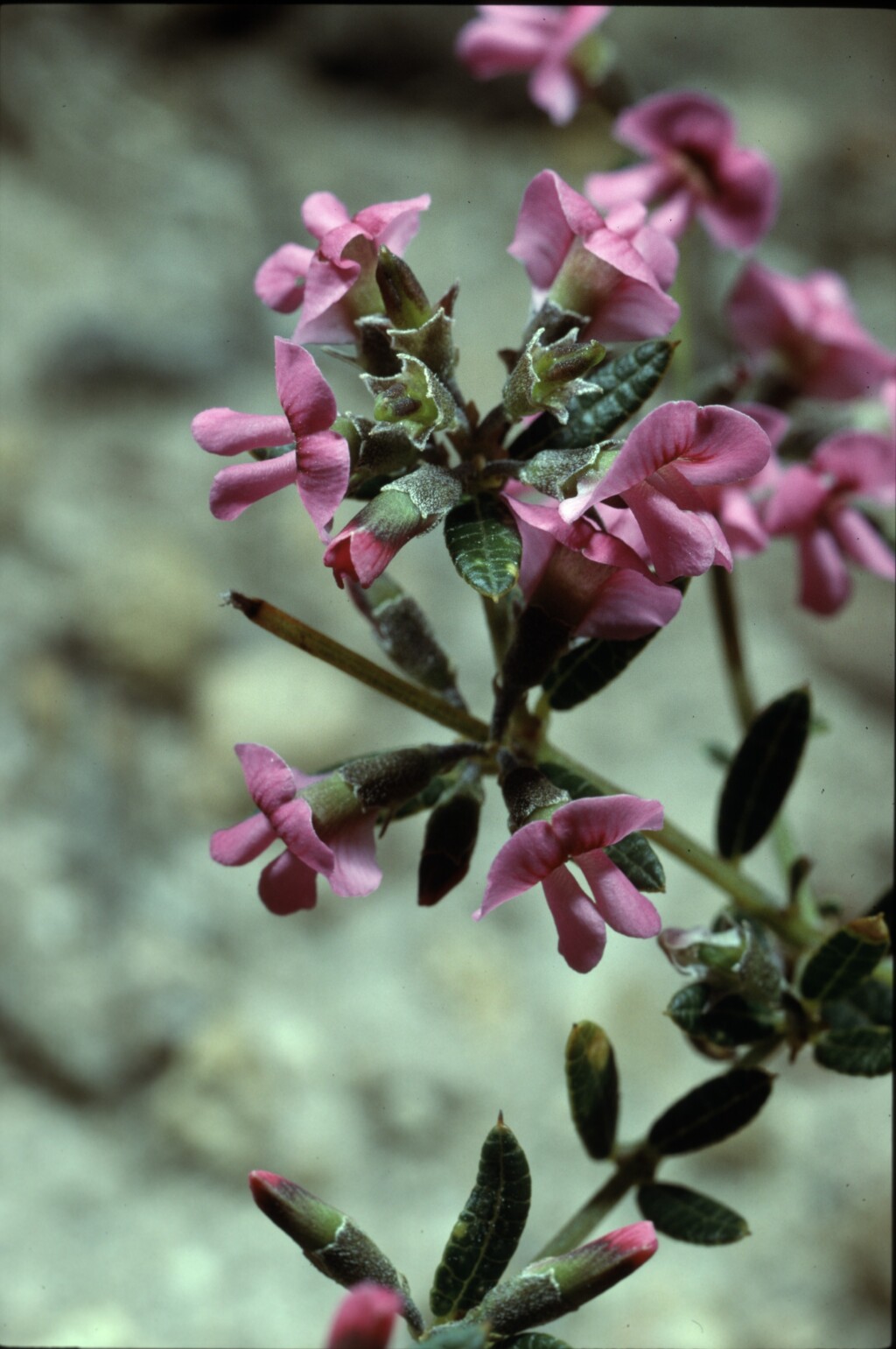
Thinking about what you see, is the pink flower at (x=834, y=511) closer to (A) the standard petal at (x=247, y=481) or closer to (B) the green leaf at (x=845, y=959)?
(B) the green leaf at (x=845, y=959)

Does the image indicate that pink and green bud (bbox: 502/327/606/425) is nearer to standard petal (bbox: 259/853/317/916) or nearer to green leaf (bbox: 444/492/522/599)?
green leaf (bbox: 444/492/522/599)

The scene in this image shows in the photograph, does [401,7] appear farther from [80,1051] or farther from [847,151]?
[80,1051]

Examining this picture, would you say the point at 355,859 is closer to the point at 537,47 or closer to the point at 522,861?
the point at 522,861

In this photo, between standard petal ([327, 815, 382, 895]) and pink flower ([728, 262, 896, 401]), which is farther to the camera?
pink flower ([728, 262, 896, 401])

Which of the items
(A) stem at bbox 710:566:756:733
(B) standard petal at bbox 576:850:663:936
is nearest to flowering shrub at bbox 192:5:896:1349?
(B) standard petal at bbox 576:850:663:936

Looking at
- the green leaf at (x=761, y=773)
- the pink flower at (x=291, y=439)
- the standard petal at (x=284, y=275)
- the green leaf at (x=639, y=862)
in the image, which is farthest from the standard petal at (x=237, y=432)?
the green leaf at (x=761, y=773)

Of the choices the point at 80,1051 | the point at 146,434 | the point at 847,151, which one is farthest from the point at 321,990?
the point at 847,151
